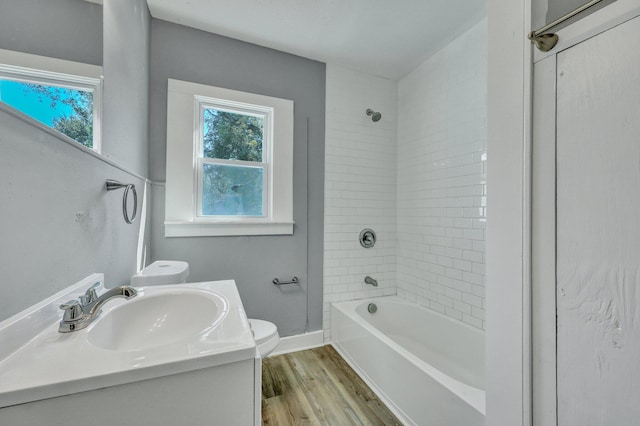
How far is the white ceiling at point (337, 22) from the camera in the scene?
5.88 ft

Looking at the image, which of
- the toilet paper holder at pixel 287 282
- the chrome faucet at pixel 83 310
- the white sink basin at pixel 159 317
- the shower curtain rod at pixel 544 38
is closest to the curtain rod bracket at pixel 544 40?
the shower curtain rod at pixel 544 38

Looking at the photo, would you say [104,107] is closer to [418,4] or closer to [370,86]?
[418,4]

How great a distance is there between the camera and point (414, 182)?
255 cm

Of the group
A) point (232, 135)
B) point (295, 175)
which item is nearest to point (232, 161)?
point (232, 135)

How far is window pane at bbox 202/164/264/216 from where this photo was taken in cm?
214

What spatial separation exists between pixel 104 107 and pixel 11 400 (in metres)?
1.10

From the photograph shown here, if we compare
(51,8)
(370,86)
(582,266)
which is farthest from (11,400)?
(370,86)

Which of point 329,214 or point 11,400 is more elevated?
point 329,214

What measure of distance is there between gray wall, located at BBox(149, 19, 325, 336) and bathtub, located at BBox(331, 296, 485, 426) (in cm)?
47

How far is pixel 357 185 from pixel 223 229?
1329 millimetres

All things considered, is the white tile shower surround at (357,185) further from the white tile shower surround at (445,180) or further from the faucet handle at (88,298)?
the faucet handle at (88,298)

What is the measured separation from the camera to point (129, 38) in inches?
57.1

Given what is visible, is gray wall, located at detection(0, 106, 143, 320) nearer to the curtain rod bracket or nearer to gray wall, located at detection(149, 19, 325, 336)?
gray wall, located at detection(149, 19, 325, 336)

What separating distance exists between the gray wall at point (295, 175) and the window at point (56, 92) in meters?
1.03
